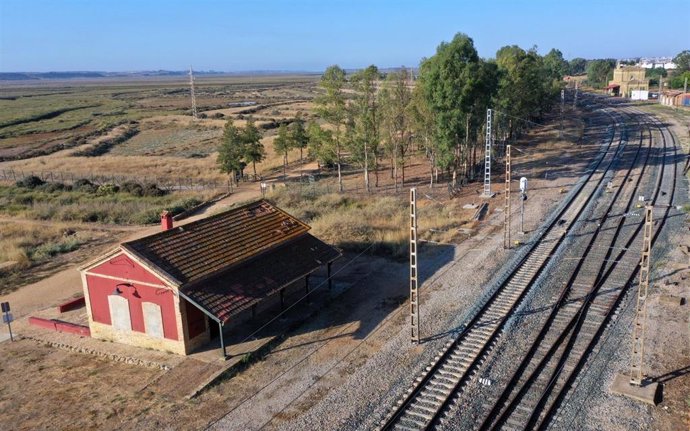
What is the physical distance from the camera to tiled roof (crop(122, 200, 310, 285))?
64.0 ft

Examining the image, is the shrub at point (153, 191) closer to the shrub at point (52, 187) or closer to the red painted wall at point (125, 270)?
the shrub at point (52, 187)

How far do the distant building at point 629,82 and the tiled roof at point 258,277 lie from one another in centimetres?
12182

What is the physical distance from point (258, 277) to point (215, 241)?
2.15 m

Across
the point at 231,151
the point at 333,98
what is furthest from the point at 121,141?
the point at 333,98

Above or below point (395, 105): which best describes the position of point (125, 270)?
below

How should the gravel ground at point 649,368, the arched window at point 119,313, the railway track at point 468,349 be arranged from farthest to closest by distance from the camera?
1. the arched window at point 119,313
2. the railway track at point 468,349
3. the gravel ground at point 649,368

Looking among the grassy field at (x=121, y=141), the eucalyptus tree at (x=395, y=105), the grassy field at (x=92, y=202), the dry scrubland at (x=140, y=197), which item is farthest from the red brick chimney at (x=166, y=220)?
the grassy field at (x=121, y=141)

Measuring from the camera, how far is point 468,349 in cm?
1869

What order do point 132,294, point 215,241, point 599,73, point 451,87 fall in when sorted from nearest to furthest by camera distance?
1. point 132,294
2. point 215,241
3. point 451,87
4. point 599,73

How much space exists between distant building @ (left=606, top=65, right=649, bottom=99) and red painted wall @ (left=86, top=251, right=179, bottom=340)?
129m

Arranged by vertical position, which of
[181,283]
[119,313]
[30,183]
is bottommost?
[30,183]

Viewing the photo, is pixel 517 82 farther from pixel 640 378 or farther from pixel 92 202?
pixel 640 378

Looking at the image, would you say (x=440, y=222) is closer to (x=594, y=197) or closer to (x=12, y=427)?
(x=594, y=197)

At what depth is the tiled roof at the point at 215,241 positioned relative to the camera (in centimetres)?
1952
